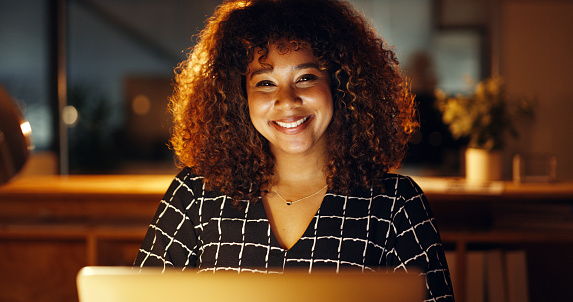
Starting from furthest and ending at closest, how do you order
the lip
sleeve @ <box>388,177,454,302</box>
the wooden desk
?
the wooden desk, the lip, sleeve @ <box>388,177,454,302</box>

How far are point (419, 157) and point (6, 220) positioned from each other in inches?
107

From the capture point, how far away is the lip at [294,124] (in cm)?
145

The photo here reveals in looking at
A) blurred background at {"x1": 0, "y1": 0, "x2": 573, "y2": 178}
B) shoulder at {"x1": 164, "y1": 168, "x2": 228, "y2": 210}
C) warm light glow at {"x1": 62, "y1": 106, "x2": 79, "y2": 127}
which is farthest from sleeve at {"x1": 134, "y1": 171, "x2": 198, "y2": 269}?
warm light glow at {"x1": 62, "y1": 106, "x2": 79, "y2": 127}

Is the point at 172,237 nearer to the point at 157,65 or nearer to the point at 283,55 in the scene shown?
the point at 283,55

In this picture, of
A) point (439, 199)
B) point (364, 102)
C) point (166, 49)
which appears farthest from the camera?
point (166, 49)

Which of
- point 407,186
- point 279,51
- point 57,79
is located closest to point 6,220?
point 57,79

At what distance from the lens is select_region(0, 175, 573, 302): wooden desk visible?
2547 millimetres

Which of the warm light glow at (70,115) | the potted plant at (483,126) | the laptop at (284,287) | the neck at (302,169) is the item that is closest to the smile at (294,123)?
the neck at (302,169)

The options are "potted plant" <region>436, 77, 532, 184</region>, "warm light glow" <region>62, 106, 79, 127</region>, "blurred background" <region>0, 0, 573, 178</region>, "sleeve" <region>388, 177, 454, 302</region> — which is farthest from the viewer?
"warm light glow" <region>62, 106, 79, 127</region>

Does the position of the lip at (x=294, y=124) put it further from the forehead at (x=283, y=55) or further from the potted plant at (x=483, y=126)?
the potted plant at (x=483, y=126)

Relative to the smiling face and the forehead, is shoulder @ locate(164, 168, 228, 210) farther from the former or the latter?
the forehead

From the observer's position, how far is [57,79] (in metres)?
3.87

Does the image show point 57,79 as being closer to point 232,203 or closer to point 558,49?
point 232,203

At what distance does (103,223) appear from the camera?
284cm
